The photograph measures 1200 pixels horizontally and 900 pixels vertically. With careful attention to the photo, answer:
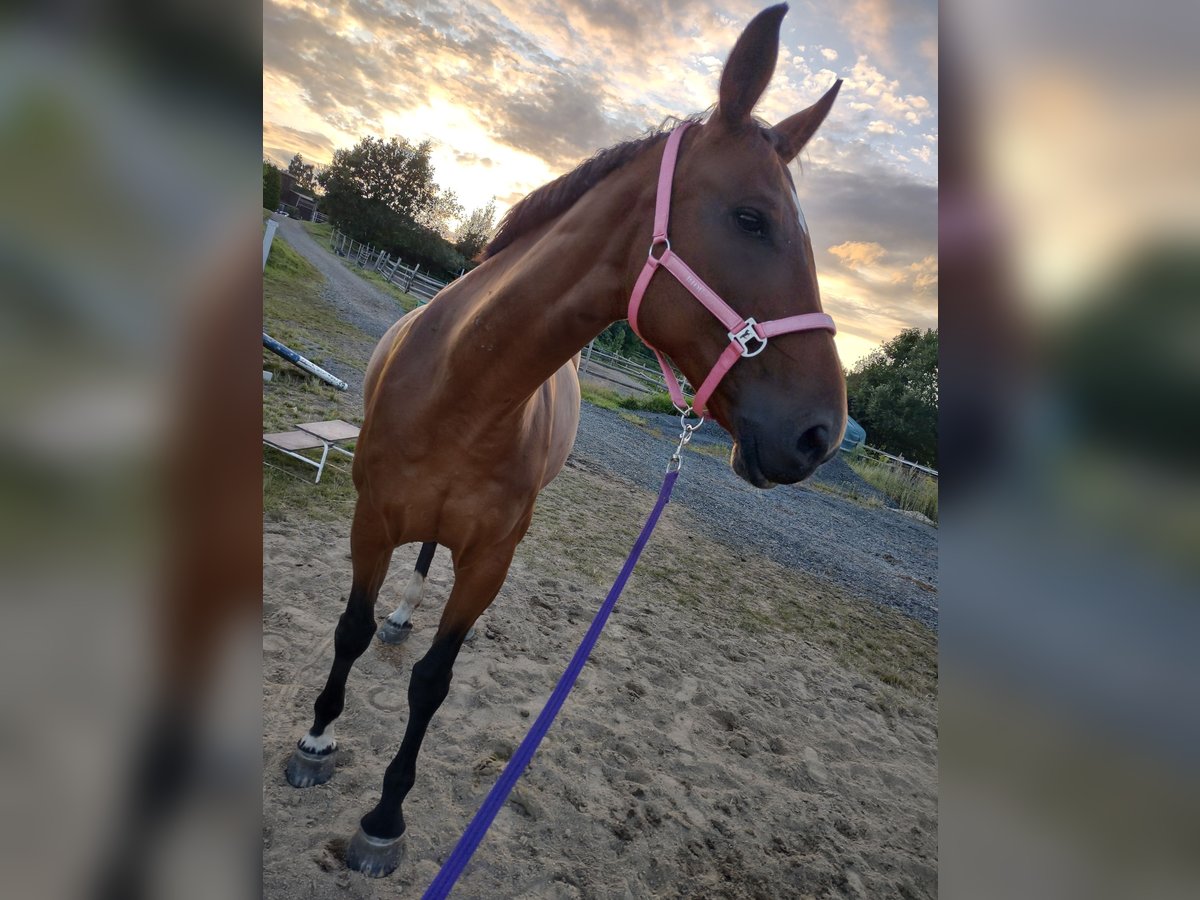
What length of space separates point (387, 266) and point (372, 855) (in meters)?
34.1

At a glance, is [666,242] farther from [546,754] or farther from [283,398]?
[283,398]

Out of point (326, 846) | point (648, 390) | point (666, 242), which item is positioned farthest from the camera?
point (648, 390)

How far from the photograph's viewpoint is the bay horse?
1614 mm

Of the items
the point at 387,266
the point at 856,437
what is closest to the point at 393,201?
the point at 387,266

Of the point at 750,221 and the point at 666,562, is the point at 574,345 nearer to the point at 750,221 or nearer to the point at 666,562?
the point at 750,221

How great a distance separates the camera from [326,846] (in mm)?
2369

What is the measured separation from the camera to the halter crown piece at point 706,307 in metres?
1.59

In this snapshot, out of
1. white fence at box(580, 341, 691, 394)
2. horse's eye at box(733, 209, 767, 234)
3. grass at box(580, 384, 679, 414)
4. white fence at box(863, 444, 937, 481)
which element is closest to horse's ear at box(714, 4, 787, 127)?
horse's eye at box(733, 209, 767, 234)

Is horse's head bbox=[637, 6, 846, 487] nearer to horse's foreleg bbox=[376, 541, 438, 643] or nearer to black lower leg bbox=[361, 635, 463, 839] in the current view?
black lower leg bbox=[361, 635, 463, 839]

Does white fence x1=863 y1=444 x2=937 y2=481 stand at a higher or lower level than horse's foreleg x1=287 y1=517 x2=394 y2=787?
higher
